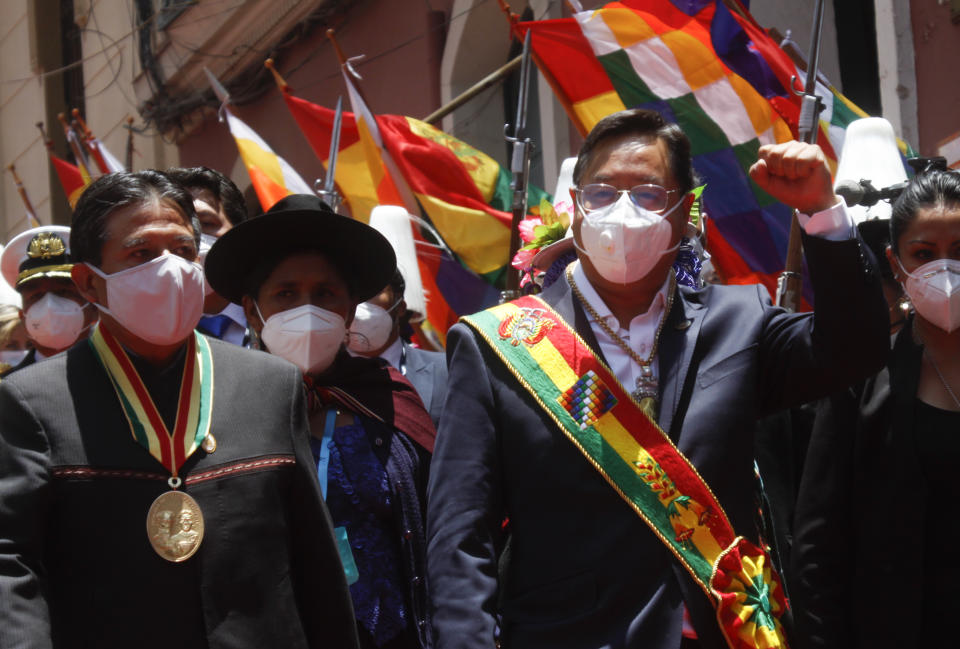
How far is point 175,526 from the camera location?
125 inches

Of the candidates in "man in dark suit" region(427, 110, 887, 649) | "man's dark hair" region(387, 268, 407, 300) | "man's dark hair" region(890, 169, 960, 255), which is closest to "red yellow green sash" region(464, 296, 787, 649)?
"man in dark suit" region(427, 110, 887, 649)

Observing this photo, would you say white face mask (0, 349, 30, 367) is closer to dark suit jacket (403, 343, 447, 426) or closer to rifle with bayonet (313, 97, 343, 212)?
rifle with bayonet (313, 97, 343, 212)

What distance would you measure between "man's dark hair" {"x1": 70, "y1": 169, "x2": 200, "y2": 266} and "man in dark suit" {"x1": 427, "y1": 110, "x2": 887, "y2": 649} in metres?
0.85

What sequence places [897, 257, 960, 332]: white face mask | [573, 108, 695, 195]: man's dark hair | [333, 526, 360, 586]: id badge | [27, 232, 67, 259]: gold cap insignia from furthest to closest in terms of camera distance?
[27, 232, 67, 259]: gold cap insignia → [333, 526, 360, 586]: id badge → [897, 257, 960, 332]: white face mask → [573, 108, 695, 195]: man's dark hair

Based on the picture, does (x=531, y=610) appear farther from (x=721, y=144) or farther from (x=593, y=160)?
(x=721, y=144)

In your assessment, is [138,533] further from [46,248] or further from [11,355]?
[11,355]

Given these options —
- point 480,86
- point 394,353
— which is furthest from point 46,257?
point 480,86

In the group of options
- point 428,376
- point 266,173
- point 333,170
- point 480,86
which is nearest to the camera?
point 428,376

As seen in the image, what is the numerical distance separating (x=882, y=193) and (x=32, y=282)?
326 cm

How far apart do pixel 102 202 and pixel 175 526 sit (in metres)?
0.90

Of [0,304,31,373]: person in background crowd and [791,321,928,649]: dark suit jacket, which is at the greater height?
[0,304,31,373]: person in background crowd

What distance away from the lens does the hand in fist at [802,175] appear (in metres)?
3.31

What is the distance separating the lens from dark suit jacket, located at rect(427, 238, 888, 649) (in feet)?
10.7

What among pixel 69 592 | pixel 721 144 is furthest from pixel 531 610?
pixel 721 144
